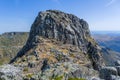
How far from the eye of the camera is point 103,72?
105812 mm

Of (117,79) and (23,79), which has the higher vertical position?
(117,79)

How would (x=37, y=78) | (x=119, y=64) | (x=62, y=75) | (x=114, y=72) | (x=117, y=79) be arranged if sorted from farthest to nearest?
(x=62, y=75), (x=37, y=78), (x=119, y=64), (x=114, y=72), (x=117, y=79)

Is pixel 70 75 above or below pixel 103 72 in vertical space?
below

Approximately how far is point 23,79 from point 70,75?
34.7 m

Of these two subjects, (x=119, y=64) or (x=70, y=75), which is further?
(x=70, y=75)

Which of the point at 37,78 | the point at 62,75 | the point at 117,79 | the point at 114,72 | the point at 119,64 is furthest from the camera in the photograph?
the point at 62,75

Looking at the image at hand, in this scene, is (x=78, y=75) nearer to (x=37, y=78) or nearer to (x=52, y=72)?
(x=52, y=72)

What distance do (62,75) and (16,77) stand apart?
33.8 meters

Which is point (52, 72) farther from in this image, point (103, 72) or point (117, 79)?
point (117, 79)

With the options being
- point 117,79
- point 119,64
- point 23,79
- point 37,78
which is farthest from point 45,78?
point 117,79

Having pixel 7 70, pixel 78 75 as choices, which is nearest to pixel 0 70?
pixel 7 70

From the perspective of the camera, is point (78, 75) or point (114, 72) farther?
point (78, 75)

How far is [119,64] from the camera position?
374 feet

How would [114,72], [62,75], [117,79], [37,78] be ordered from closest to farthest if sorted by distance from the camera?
[117,79] < [114,72] < [37,78] < [62,75]
